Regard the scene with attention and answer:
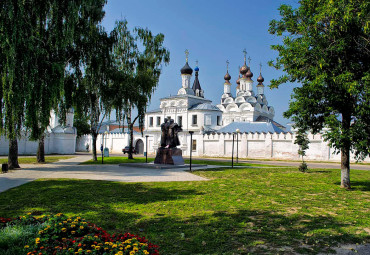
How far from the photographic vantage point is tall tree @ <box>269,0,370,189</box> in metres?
9.40

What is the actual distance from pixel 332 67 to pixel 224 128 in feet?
111

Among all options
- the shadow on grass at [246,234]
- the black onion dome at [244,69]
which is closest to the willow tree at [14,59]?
the shadow on grass at [246,234]

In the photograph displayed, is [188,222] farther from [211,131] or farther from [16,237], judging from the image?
[211,131]

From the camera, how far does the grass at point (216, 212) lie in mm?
5116

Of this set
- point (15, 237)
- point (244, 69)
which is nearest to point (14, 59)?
point (15, 237)

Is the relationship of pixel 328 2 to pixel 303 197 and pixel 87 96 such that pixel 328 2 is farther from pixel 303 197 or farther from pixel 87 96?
pixel 87 96

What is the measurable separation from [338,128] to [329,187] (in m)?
2.78

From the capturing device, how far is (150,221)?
6.23 metres

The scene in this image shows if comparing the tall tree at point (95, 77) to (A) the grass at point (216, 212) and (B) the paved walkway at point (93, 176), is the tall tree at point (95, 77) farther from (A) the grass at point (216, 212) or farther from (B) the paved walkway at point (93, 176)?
(A) the grass at point (216, 212)

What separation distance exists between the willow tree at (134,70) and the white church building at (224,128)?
23.6 ft

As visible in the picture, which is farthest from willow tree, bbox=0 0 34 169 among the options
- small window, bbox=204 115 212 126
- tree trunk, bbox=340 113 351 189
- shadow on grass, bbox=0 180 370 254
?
small window, bbox=204 115 212 126

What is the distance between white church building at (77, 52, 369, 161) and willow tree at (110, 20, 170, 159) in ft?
23.6

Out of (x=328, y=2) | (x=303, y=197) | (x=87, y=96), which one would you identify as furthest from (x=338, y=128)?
(x=87, y=96)

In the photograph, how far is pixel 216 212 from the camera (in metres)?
7.06
